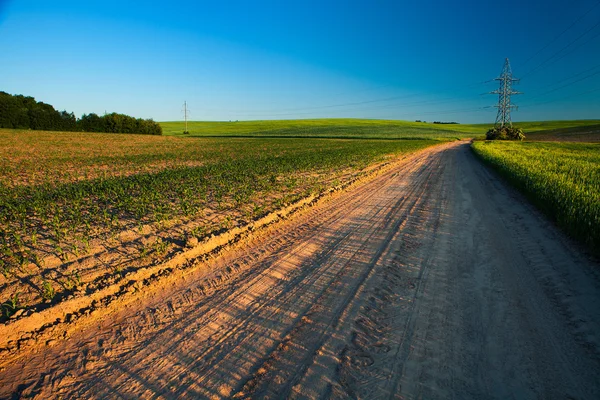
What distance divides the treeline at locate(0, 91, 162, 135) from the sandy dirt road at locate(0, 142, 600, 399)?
75162 millimetres

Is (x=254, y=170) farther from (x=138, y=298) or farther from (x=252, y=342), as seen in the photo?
(x=252, y=342)

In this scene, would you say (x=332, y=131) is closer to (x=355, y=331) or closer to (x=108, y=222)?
(x=108, y=222)

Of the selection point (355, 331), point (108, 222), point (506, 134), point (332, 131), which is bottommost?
point (355, 331)

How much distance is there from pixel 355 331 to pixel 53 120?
262ft

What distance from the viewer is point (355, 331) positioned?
3.58 meters

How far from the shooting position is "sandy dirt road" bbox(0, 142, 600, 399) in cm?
289

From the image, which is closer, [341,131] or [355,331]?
[355,331]

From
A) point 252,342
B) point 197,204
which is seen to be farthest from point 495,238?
point 197,204

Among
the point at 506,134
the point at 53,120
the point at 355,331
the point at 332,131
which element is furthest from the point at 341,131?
the point at 355,331

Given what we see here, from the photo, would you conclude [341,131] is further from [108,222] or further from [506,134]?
[108,222]

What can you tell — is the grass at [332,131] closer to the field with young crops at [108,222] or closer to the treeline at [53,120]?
the treeline at [53,120]

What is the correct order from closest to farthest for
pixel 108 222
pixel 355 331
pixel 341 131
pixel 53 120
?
pixel 355 331 → pixel 108 222 → pixel 53 120 → pixel 341 131

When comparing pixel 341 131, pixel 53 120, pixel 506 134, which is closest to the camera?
pixel 506 134

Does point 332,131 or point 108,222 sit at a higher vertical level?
point 332,131
